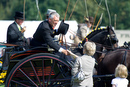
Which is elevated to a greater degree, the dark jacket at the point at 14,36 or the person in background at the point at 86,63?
the dark jacket at the point at 14,36

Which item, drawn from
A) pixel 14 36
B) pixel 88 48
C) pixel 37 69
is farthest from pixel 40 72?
pixel 88 48

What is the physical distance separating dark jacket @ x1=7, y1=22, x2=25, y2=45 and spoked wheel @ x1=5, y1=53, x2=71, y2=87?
2.80ft

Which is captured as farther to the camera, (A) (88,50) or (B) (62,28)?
(B) (62,28)

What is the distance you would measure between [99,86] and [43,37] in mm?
1634

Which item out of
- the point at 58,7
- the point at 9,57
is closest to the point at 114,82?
the point at 9,57

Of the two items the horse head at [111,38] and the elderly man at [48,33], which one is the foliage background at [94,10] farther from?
the elderly man at [48,33]

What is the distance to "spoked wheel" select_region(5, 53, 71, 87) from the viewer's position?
478cm

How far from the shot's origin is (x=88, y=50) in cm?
428

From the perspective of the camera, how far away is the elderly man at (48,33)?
4918mm

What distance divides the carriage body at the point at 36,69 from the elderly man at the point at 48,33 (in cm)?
16

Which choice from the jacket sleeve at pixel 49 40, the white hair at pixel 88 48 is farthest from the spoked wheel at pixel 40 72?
the white hair at pixel 88 48

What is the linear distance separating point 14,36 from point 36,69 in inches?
39.3

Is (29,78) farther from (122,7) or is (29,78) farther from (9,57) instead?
(122,7)

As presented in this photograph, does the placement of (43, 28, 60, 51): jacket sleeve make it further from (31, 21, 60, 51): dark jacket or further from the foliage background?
the foliage background
